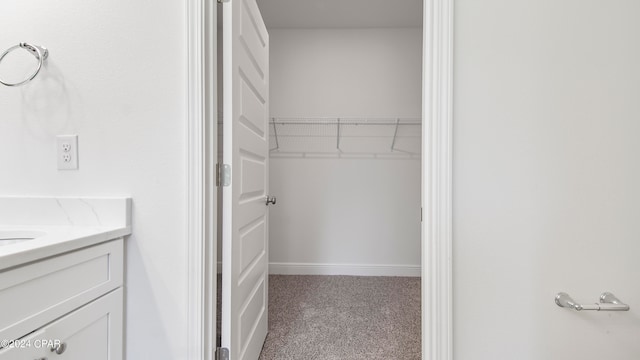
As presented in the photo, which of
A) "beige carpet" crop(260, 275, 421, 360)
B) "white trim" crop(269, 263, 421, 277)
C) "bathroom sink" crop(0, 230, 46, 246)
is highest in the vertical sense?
"bathroom sink" crop(0, 230, 46, 246)

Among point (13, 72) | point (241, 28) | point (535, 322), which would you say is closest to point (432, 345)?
point (535, 322)

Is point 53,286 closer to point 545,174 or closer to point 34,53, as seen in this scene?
point 34,53

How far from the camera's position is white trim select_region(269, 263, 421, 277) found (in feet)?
9.07

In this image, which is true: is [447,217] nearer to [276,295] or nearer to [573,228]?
[573,228]

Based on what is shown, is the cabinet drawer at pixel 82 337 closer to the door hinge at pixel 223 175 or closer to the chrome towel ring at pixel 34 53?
the door hinge at pixel 223 175

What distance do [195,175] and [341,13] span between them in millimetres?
2193

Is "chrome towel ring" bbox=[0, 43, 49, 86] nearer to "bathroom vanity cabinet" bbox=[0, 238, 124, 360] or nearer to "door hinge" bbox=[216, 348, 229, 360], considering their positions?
"bathroom vanity cabinet" bbox=[0, 238, 124, 360]

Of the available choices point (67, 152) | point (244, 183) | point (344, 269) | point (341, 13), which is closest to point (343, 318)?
point (344, 269)

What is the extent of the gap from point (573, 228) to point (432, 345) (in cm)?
61

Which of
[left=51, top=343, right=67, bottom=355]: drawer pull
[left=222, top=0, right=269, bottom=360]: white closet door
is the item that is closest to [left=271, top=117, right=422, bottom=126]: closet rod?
[left=222, top=0, right=269, bottom=360]: white closet door

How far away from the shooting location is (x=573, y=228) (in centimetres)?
96

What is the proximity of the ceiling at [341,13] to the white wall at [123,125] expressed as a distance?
1698 mm

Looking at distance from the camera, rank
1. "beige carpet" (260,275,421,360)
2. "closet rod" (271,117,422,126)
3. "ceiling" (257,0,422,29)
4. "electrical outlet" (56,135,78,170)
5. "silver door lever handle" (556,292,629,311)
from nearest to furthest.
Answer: "silver door lever handle" (556,292,629,311) → "electrical outlet" (56,135,78,170) → "beige carpet" (260,275,421,360) → "ceiling" (257,0,422,29) → "closet rod" (271,117,422,126)

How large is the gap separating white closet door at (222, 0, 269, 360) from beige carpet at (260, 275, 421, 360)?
0.70 ft
